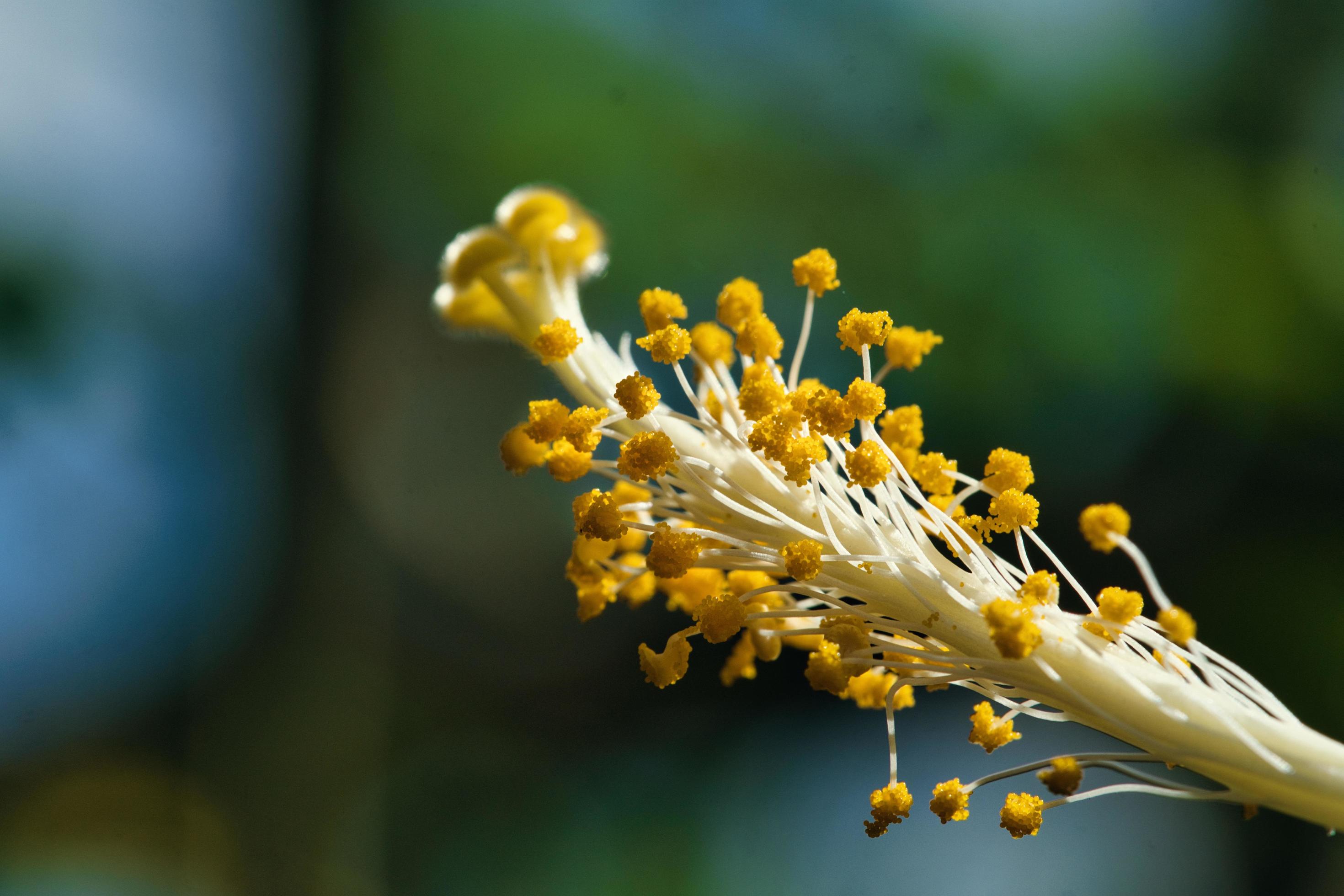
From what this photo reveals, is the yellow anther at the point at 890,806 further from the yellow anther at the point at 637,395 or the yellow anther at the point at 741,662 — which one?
the yellow anther at the point at 637,395

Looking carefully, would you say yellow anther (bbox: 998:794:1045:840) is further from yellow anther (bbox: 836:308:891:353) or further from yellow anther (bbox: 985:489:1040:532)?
yellow anther (bbox: 836:308:891:353)

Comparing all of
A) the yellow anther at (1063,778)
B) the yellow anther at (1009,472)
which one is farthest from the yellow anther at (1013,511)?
the yellow anther at (1063,778)

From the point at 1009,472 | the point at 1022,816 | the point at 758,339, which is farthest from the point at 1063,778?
the point at 758,339

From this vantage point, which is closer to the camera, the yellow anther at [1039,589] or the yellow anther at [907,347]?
the yellow anther at [1039,589]

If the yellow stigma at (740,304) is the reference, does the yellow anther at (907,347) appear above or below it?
below

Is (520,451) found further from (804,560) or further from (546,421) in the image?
(804,560)

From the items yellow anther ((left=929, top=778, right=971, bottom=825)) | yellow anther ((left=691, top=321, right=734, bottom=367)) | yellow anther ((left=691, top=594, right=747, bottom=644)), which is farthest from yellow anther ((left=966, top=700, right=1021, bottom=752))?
yellow anther ((left=691, top=321, right=734, bottom=367))
